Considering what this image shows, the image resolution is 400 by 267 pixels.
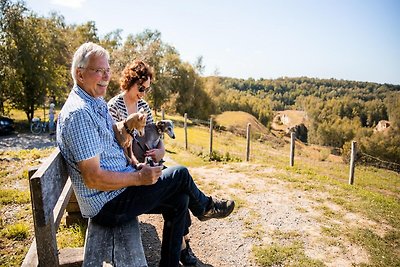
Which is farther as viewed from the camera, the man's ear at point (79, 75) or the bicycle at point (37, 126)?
the bicycle at point (37, 126)

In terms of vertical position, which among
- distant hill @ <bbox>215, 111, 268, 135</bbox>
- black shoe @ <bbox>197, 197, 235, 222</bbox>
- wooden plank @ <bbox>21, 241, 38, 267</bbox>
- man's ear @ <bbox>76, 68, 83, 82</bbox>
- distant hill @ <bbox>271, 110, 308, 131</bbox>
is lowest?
distant hill @ <bbox>271, 110, 308, 131</bbox>

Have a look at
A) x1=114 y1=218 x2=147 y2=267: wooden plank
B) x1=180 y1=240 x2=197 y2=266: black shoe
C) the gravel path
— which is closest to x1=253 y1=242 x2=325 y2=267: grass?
x1=180 y1=240 x2=197 y2=266: black shoe

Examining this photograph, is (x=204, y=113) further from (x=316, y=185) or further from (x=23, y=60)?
(x=316, y=185)

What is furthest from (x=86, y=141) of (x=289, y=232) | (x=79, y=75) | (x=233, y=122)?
(x=233, y=122)

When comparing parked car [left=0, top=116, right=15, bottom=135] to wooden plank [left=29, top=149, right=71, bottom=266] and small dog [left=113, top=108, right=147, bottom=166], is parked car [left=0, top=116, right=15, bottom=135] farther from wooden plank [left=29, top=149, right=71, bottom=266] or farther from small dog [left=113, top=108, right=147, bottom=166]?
wooden plank [left=29, top=149, right=71, bottom=266]

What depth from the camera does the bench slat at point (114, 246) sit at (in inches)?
93.1

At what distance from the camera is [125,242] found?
101 inches

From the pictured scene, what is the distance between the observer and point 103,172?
2406 mm

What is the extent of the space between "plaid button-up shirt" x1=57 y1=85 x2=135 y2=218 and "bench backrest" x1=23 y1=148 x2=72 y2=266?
0.50 ft

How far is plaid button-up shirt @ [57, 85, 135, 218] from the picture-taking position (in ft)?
7.61

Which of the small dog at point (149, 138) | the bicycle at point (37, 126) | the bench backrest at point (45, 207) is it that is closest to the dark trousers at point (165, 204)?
the bench backrest at point (45, 207)

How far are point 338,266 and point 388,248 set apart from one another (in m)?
1.19

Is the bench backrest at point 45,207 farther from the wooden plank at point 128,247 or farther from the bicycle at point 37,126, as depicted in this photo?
the bicycle at point 37,126

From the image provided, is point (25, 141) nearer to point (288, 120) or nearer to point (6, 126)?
point (6, 126)
